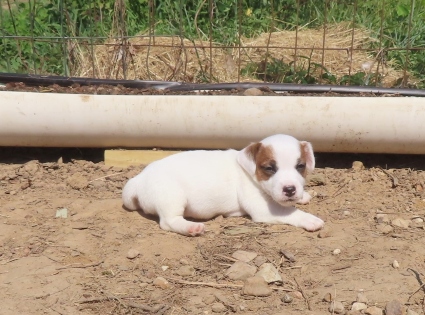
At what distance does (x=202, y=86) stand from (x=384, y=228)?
6.49 ft

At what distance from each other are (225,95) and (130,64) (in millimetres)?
1585

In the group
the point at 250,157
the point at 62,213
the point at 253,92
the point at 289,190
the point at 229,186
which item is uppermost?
Result: the point at 253,92

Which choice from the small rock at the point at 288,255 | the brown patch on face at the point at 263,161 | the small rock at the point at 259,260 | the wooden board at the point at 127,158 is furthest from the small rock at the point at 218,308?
the wooden board at the point at 127,158

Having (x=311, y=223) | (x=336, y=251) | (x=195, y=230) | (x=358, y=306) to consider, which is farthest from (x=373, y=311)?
(x=195, y=230)

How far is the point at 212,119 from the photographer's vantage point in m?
5.55

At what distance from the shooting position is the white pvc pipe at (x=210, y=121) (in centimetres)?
547

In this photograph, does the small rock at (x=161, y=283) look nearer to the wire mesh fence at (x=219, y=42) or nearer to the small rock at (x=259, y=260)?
the small rock at (x=259, y=260)

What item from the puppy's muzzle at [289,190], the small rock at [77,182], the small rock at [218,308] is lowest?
the small rock at [77,182]

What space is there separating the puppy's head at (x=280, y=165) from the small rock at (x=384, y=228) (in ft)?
1.78

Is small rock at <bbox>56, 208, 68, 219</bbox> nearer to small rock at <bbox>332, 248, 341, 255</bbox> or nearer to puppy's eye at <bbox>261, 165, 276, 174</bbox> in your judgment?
puppy's eye at <bbox>261, 165, 276, 174</bbox>

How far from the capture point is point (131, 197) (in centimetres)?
489

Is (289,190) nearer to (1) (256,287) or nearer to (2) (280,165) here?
(2) (280,165)

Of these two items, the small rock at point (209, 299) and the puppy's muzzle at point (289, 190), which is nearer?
the small rock at point (209, 299)

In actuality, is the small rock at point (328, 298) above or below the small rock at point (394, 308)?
below
